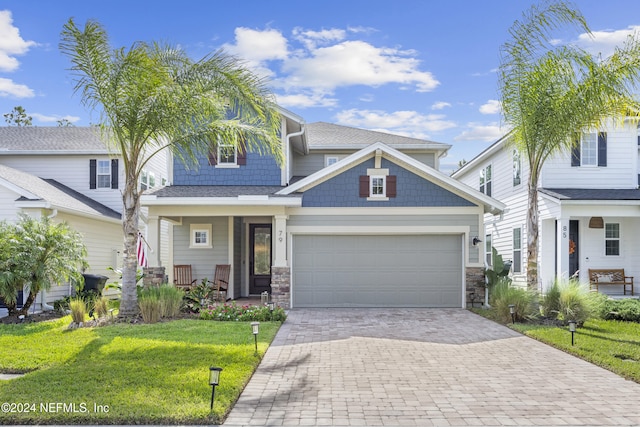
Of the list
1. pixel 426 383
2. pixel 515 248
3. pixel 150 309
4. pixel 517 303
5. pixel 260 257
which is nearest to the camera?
pixel 426 383

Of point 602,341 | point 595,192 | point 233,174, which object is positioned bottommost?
point 602,341

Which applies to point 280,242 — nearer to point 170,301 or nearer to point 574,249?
point 170,301

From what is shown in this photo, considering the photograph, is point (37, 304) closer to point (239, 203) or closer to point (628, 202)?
point (239, 203)

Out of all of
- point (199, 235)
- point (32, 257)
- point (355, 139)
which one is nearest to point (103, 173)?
point (199, 235)

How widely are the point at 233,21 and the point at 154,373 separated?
1029cm

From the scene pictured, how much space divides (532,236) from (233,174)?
329 inches

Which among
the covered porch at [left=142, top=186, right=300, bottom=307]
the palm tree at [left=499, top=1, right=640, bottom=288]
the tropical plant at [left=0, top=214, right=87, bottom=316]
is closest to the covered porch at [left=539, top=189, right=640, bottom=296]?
the palm tree at [left=499, top=1, right=640, bottom=288]

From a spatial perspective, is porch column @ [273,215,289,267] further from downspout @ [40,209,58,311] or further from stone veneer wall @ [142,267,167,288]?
downspout @ [40,209,58,311]

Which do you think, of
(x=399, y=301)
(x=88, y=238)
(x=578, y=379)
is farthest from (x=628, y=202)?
(x=88, y=238)

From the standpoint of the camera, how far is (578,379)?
676 centimetres

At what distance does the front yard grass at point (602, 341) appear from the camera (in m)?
7.47

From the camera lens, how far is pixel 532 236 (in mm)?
11898

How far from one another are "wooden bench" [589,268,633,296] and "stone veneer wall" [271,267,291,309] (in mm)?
9491

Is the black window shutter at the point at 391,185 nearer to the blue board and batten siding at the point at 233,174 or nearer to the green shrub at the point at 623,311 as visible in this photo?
the blue board and batten siding at the point at 233,174
